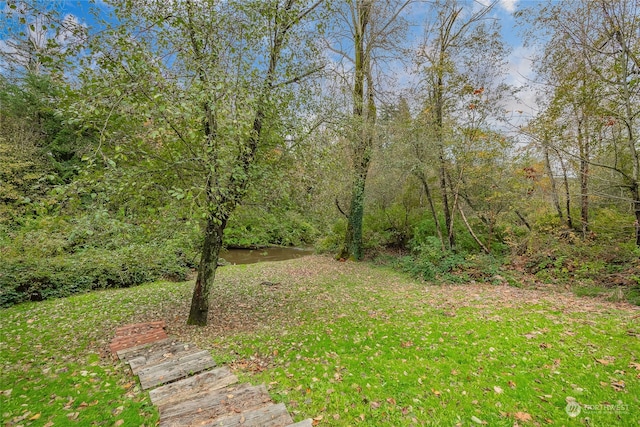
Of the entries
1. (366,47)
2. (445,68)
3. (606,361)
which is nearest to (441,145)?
(445,68)

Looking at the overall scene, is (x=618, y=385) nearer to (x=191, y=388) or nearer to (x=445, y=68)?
(x=191, y=388)

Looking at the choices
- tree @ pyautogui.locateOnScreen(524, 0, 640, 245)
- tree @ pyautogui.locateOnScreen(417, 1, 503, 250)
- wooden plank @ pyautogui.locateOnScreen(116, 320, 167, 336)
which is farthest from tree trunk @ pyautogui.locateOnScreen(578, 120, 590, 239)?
wooden plank @ pyautogui.locateOnScreen(116, 320, 167, 336)

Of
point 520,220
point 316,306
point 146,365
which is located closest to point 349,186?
point 316,306

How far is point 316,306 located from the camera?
20.6 feet

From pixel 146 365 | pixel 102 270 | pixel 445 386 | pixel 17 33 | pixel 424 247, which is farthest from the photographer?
pixel 424 247

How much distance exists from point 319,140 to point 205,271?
3.18 meters

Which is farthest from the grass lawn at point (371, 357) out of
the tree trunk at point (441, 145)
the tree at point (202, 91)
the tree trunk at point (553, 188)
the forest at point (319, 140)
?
the tree trunk at point (553, 188)

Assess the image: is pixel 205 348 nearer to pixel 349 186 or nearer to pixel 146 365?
pixel 146 365

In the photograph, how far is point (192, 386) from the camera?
3.15m

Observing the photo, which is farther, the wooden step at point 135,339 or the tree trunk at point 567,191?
the tree trunk at point 567,191

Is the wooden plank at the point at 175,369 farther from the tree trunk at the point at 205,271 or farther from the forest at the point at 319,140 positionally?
the forest at the point at 319,140

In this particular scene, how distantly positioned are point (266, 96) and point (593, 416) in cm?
536

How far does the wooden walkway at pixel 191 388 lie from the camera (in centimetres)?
259

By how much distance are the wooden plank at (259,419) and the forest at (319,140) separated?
6.47ft
